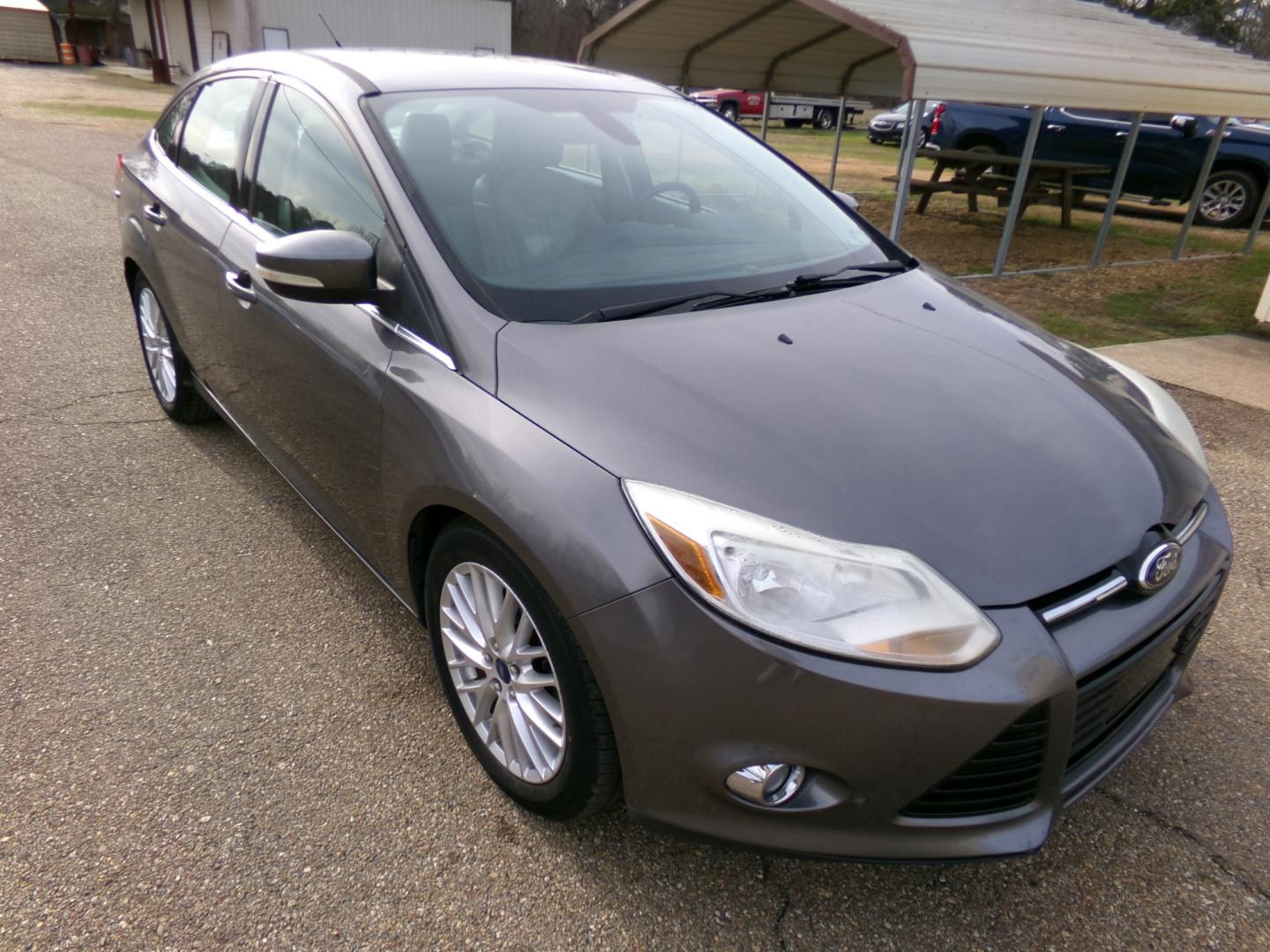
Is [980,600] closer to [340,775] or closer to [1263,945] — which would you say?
[1263,945]

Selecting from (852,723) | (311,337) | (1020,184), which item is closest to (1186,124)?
(1020,184)

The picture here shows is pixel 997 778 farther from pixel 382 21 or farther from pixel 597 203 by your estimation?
pixel 382 21

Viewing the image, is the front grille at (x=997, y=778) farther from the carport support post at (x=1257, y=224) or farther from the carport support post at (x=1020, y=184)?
the carport support post at (x=1257, y=224)

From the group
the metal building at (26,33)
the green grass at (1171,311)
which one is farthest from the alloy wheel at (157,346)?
the metal building at (26,33)

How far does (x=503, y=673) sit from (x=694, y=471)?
71 centimetres

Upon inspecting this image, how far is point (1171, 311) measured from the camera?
278 inches

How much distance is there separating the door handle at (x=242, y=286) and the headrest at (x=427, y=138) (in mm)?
775

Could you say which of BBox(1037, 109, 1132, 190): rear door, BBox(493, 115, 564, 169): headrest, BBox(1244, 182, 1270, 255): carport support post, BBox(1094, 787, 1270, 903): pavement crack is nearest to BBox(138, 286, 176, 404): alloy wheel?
BBox(493, 115, 564, 169): headrest

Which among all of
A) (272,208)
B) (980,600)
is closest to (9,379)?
(272,208)

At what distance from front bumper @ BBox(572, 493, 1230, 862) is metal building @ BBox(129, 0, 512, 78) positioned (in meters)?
24.4

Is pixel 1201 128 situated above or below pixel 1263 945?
above

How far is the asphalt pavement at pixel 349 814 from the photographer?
1.83m

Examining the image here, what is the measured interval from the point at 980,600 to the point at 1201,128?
40.5ft

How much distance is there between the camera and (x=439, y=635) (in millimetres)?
2213
